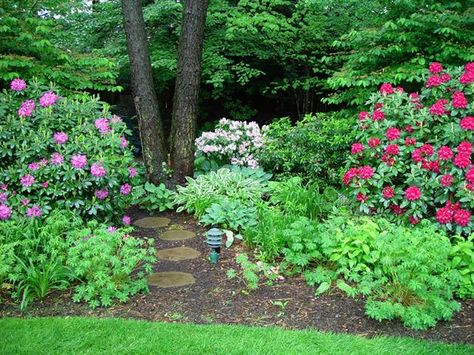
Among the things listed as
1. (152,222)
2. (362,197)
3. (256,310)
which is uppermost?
(362,197)

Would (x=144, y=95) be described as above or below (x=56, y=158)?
above

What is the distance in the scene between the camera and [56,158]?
4.62 metres

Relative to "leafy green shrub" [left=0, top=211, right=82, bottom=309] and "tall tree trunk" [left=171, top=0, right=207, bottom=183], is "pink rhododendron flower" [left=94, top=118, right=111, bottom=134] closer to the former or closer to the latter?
"leafy green shrub" [left=0, top=211, right=82, bottom=309]

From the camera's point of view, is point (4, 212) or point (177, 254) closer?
point (4, 212)

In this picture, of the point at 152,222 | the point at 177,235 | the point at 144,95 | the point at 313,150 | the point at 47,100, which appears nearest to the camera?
the point at 47,100

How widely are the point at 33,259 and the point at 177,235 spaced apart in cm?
177

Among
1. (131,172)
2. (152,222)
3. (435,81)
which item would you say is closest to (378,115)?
(435,81)

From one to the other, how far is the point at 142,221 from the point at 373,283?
3.02 m

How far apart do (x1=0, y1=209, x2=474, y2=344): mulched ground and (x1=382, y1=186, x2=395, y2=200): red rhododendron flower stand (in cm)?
120

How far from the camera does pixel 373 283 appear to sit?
3834 millimetres

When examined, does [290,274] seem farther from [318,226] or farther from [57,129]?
[57,129]

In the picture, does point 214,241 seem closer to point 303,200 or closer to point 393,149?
point 303,200

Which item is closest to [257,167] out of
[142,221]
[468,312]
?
[142,221]

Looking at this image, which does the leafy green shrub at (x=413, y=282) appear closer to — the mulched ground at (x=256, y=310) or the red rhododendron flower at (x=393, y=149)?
the mulched ground at (x=256, y=310)
